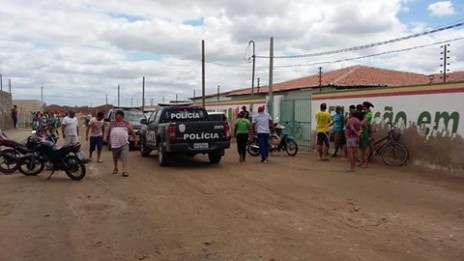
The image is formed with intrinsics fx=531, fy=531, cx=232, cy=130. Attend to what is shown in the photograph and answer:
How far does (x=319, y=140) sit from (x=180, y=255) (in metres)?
10.8

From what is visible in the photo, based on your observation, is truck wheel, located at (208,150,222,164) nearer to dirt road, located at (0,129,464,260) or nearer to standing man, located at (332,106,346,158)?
dirt road, located at (0,129,464,260)

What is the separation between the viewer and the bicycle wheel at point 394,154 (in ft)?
47.6

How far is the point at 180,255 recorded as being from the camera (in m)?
6.04

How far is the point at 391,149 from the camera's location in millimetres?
14914

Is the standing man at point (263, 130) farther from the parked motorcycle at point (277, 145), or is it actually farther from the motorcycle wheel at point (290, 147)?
the motorcycle wheel at point (290, 147)

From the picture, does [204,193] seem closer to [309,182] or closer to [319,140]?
[309,182]

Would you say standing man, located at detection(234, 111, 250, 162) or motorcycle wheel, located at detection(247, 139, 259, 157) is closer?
standing man, located at detection(234, 111, 250, 162)

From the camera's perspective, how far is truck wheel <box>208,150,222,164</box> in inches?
601

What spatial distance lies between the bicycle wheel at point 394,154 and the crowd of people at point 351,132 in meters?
0.53

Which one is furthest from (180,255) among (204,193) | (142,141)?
(142,141)

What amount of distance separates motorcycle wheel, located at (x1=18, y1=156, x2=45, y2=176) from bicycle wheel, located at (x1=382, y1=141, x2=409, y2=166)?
362 inches

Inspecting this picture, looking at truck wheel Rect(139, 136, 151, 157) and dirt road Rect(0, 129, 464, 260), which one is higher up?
truck wheel Rect(139, 136, 151, 157)

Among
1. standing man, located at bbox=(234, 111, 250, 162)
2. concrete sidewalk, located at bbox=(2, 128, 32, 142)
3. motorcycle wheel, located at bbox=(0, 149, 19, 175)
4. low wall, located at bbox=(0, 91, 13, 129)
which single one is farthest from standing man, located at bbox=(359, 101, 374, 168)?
low wall, located at bbox=(0, 91, 13, 129)

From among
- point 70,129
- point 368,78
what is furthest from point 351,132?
point 368,78
